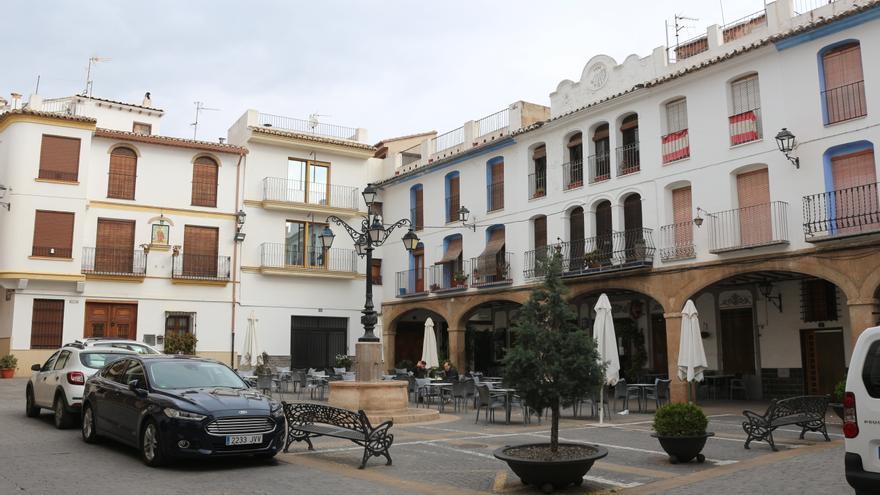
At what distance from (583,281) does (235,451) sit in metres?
15.7

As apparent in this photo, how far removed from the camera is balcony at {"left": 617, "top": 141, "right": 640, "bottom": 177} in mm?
22406

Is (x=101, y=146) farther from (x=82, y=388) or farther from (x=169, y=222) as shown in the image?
(x=82, y=388)

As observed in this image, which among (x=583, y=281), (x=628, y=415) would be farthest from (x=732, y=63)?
(x=628, y=415)

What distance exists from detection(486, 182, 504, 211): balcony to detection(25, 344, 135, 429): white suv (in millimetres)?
16111

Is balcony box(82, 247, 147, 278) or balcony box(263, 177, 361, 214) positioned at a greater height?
balcony box(263, 177, 361, 214)

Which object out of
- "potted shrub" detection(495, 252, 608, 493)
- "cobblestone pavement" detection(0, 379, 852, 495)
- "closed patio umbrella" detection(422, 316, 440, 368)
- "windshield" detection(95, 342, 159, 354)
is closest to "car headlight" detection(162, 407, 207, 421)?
"cobblestone pavement" detection(0, 379, 852, 495)

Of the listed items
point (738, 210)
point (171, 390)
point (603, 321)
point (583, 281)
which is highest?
point (738, 210)

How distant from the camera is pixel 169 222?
29172mm

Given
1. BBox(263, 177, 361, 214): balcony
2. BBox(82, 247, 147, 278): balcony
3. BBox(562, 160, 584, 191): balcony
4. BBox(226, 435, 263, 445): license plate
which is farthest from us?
BBox(263, 177, 361, 214): balcony

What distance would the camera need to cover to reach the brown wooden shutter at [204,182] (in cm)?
2994

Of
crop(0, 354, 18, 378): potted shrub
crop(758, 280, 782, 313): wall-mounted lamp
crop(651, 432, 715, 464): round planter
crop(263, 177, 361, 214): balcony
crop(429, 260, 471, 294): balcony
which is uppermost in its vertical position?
crop(263, 177, 361, 214): balcony

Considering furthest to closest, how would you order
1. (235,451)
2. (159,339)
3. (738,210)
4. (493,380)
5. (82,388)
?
(159,339), (493,380), (738,210), (82,388), (235,451)

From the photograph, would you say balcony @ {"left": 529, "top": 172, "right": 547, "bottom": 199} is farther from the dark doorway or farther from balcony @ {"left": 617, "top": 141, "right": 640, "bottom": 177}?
the dark doorway

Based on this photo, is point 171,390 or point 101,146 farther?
point 101,146
